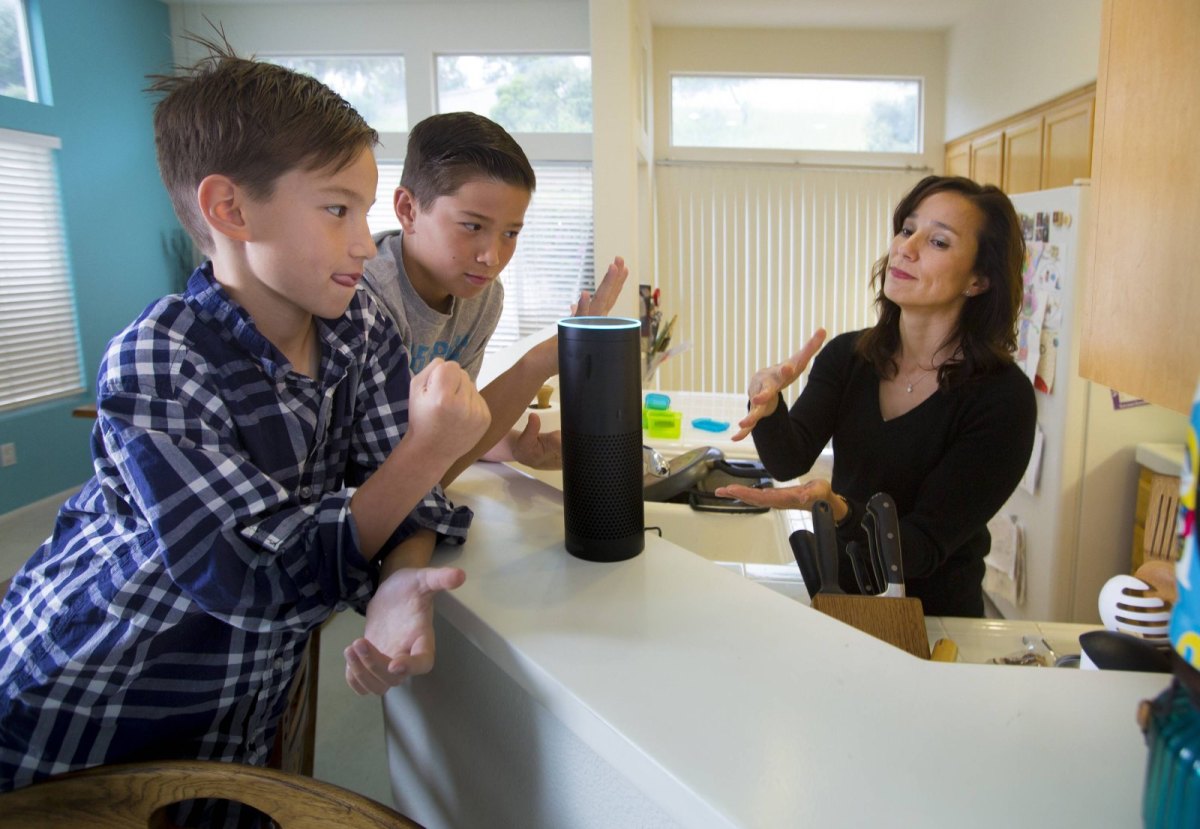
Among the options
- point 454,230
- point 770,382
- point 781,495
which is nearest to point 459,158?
point 454,230

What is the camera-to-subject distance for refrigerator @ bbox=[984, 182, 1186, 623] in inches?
94.8

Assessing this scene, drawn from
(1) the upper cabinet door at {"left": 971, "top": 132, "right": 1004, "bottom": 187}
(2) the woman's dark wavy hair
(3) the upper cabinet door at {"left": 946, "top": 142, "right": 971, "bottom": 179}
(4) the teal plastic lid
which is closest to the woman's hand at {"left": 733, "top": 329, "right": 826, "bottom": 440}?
(2) the woman's dark wavy hair

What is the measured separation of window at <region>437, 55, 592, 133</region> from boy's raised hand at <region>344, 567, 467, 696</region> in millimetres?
4961

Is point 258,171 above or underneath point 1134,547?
above

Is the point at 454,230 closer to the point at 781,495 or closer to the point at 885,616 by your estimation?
the point at 781,495

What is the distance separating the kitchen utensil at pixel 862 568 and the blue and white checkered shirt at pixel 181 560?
0.55 meters

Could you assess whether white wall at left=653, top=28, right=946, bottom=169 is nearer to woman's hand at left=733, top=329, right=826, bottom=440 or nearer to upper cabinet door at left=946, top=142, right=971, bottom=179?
upper cabinet door at left=946, top=142, right=971, bottom=179

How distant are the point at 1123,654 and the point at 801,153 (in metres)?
4.88

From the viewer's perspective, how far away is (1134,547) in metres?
2.51

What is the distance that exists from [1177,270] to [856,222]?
4.44 m

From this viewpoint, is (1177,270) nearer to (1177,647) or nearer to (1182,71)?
(1182,71)

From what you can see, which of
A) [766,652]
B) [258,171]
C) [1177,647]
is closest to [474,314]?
[258,171]

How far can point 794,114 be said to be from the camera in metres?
5.14

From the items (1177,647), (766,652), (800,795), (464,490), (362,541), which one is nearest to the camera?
(1177,647)
